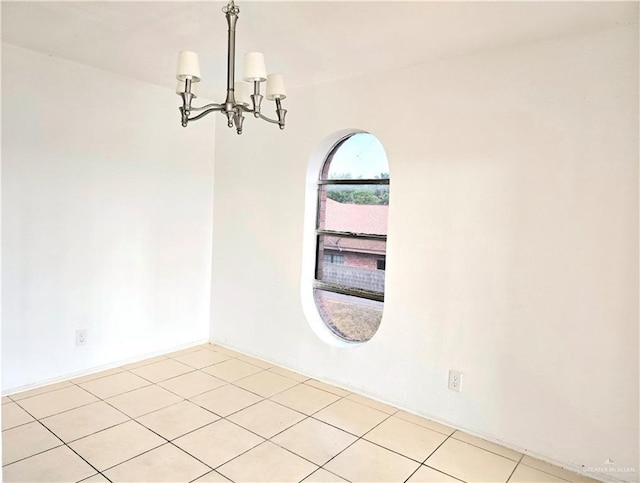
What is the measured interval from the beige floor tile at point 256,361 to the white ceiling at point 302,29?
223cm

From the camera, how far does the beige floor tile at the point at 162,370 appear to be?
3.34 meters

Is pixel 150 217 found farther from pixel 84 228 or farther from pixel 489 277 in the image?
pixel 489 277

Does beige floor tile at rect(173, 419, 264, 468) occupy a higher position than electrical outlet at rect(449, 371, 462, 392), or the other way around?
electrical outlet at rect(449, 371, 462, 392)

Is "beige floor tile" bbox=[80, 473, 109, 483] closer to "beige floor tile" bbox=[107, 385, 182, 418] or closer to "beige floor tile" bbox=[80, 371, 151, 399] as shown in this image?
"beige floor tile" bbox=[107, 385, 182, 418]

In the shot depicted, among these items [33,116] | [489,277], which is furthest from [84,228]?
[489,277]

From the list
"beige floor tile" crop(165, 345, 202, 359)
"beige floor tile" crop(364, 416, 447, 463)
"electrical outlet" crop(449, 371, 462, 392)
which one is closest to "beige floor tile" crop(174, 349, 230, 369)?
"beige floor tile" crop(165, 345, 202, 359)

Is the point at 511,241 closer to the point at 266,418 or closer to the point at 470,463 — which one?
the point at 470,463

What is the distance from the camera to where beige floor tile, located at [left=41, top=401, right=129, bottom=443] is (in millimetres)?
2510

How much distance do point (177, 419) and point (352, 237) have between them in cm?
167

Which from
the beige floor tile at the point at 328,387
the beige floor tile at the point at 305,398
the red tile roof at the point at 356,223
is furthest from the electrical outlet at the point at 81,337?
the red tile roof at the point at 356,223

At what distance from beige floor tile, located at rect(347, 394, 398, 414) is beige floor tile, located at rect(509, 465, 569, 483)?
820mm

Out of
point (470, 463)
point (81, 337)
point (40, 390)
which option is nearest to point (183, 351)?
point (81, 337)

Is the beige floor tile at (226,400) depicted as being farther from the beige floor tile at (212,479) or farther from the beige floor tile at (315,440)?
the beige floor tile at (212,479)

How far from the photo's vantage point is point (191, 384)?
10.6ft
